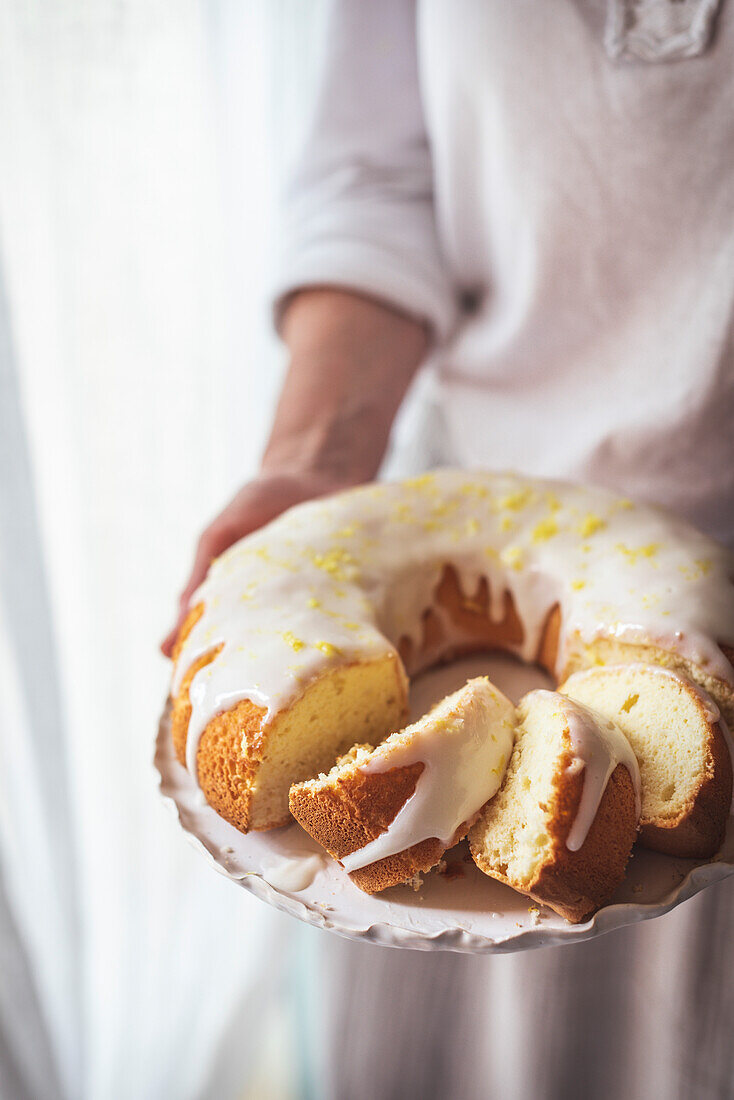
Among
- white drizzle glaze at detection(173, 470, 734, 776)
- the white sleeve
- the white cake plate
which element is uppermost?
the white sleeve

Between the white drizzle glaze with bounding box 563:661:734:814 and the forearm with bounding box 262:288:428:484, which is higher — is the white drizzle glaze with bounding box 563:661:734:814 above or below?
below

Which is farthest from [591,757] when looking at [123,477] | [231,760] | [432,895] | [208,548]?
[123,477]

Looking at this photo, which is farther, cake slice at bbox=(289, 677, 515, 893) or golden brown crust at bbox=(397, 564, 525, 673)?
golden brown crust at bbox=(397, 564, 525, 673)

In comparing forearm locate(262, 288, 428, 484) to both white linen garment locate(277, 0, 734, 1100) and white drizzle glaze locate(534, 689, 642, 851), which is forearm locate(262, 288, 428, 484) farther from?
white drizzle glaze locate(534, 689, 642, 851)

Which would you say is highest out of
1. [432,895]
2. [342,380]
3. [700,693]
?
[342,380]

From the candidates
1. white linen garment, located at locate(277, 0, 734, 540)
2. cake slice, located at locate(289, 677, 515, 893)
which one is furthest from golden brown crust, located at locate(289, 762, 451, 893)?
white linen garment, located at locate(277, 0, 734, 540)

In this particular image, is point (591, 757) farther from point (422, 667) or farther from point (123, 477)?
point (123, 477)
